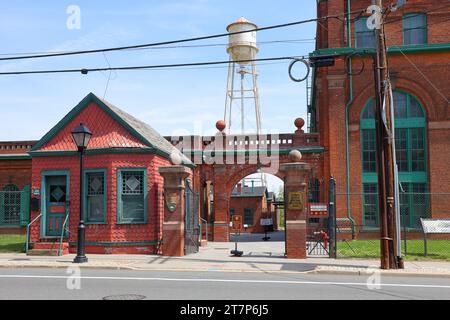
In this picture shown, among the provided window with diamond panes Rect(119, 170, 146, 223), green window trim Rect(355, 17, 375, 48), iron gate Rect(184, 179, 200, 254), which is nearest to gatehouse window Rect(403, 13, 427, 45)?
green window trim Rect(355, 17, 375, 48)

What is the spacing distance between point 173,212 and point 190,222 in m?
2.86

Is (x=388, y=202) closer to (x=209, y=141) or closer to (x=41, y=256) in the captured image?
(x=41, y=256)

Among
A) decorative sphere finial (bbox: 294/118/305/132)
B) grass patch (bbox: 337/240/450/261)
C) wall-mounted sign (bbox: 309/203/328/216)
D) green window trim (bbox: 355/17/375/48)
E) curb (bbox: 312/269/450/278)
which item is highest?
green window trim (bbox: 355/17/375/48)

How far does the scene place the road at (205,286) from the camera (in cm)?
952

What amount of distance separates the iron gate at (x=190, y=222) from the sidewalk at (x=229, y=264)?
3.04 ft

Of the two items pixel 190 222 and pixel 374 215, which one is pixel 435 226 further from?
pixel 190 222

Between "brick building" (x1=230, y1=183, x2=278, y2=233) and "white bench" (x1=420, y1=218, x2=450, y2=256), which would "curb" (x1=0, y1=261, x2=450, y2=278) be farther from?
"brick building" (x1=230, y1=183, x2=278, y2=233)

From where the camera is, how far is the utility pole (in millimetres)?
13820

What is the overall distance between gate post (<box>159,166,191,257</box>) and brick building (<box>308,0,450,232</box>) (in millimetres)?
11704

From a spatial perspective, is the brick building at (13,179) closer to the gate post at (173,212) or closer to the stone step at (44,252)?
the stone step at (44,252)

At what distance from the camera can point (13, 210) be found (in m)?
28.9

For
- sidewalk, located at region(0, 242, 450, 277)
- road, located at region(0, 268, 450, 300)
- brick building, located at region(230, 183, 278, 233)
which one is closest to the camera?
road, located at region(0, 268, 450, 300)

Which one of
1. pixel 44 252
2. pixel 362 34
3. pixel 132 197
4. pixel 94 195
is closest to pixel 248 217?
pixel 362 34
